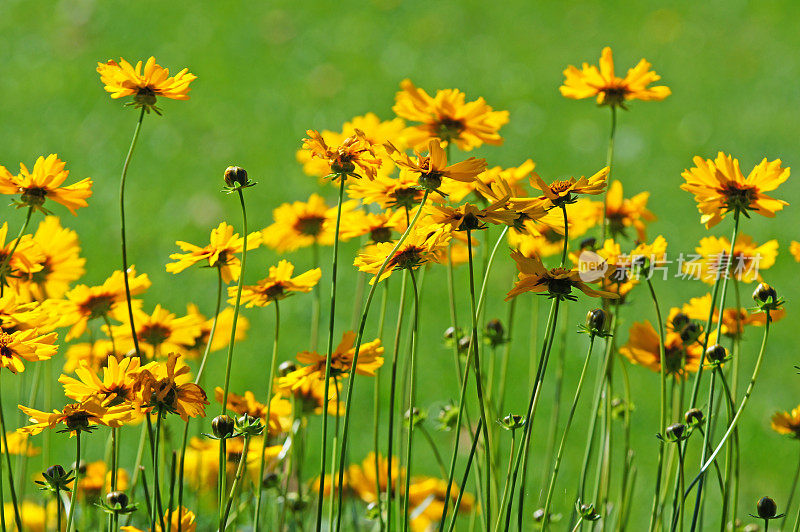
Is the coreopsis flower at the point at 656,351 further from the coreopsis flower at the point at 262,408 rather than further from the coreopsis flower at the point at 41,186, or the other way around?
the coreopsis flower at the point at 41,186

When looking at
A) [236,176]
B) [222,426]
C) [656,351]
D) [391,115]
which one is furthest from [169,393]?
[391,115]

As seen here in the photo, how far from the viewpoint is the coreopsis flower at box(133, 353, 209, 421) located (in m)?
0.65

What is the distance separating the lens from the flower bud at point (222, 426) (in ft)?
2.25

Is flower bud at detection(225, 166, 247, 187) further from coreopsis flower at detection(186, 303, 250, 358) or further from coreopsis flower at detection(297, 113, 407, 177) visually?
coreopsis flower at detection(186, 303, 250, 358)

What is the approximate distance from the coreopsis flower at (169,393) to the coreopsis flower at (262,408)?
11cm

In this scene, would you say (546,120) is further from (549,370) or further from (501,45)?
(549,370)

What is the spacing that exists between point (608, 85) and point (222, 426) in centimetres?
58

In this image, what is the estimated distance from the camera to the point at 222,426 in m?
0.69

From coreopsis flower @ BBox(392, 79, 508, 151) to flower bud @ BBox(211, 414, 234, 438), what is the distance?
1.23 ft

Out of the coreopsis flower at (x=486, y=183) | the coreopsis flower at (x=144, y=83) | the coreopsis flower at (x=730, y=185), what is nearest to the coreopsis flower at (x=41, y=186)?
the coreopsis flower at (x=144, y=83)

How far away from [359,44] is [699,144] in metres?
1.33

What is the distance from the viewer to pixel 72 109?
3148 millimetres

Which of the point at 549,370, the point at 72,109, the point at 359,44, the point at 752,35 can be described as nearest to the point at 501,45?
the point at 359,44

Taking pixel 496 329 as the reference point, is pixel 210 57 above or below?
above
